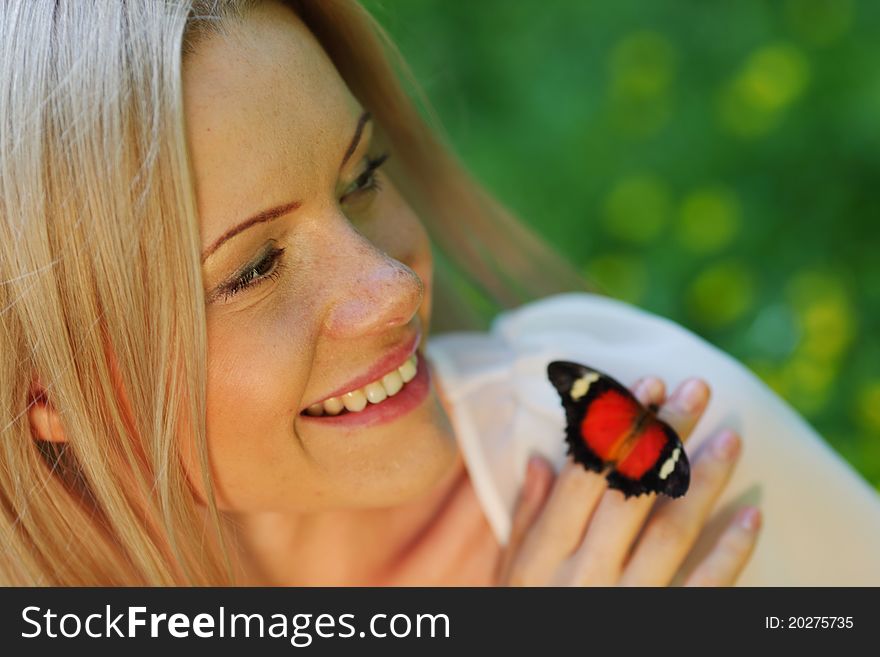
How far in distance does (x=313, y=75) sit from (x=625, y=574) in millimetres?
970

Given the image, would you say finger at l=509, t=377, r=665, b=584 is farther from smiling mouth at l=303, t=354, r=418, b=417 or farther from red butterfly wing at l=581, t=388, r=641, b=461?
smiling mouth at l=303, t=354, r=418, b=417

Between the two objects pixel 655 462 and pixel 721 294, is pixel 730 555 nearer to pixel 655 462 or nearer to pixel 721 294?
pixel 655 462

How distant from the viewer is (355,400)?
158 centimetres

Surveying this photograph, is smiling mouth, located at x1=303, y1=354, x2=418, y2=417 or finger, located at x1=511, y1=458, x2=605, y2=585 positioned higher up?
smiling mouth, located at x1=303, y1=354, x2=418, y2=417

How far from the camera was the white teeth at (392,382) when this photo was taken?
1.61 meters

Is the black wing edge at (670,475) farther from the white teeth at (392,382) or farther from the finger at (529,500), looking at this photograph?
the white teeth at (392,382)

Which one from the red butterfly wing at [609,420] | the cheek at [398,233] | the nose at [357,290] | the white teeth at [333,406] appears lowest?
the red butterfly wing at [609,420]

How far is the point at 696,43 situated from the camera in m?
3.66

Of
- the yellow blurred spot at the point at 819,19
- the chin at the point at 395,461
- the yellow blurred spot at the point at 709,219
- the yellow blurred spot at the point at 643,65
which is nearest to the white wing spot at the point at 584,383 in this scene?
the chin at the point at 395,461

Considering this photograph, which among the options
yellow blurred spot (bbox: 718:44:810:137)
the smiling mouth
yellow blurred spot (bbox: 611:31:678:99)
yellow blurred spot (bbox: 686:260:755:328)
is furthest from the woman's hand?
yellow blurred spot (bbox: 611:31:678:99)

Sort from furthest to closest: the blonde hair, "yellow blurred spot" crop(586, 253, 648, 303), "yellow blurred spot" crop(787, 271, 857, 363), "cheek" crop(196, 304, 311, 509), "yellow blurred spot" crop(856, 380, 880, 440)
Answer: "yellow blurred spot" crop(586, 253, 648, 303), "yellow blurred spot" crop(787, 271, 857, 363), "yellow blurred spot" crop(856, 380, 880, 440), "cheek" crop(196, 304, 311, 509), the blonde hair

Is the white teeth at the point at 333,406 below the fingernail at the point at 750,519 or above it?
above

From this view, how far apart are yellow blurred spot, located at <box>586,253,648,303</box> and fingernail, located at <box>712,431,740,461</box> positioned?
1773mm

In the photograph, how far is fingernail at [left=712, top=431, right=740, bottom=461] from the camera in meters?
1.63
